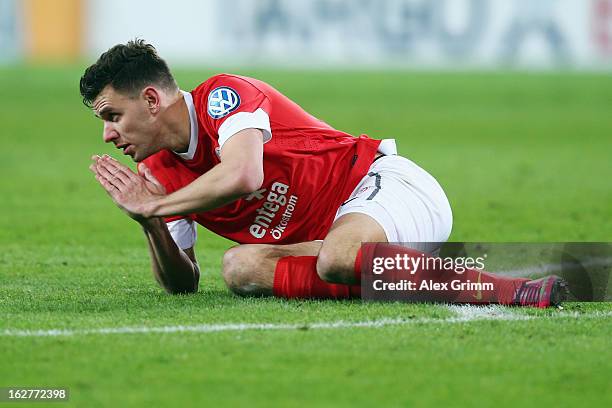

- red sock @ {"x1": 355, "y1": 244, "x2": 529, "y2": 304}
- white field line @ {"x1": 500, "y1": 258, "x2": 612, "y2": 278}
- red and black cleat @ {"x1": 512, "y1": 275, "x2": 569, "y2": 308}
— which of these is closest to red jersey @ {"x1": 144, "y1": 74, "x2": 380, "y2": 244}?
red sock @ {"x1": 355, "y1": 244, "x2": 529, "y2": 304}

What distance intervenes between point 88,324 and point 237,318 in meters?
0.63

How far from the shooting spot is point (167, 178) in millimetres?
6129

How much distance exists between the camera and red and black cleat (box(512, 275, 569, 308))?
218 inches

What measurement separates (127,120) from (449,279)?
1645 millimetres

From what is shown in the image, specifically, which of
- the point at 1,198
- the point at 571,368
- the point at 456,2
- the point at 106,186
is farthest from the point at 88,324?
the point at 456,2

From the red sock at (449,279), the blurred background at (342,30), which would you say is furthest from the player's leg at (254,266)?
the blurred background at (342,30)

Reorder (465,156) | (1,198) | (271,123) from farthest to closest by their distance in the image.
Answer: (465,156)
(1,198)
(271,123)

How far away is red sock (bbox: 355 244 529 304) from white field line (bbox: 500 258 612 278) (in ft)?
1.98

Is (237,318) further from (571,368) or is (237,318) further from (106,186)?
(571,368)

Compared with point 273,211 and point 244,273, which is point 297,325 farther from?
point 273,211

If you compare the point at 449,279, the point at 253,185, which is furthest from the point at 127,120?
the point at 449,279

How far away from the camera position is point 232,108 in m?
5.71

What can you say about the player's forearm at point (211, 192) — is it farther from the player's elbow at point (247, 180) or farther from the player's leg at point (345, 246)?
the player's leg at point (345, 246)

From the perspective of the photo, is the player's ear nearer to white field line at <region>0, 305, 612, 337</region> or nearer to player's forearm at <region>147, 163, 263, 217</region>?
player's forearm at <region>147, 163, 263, 217</region>
